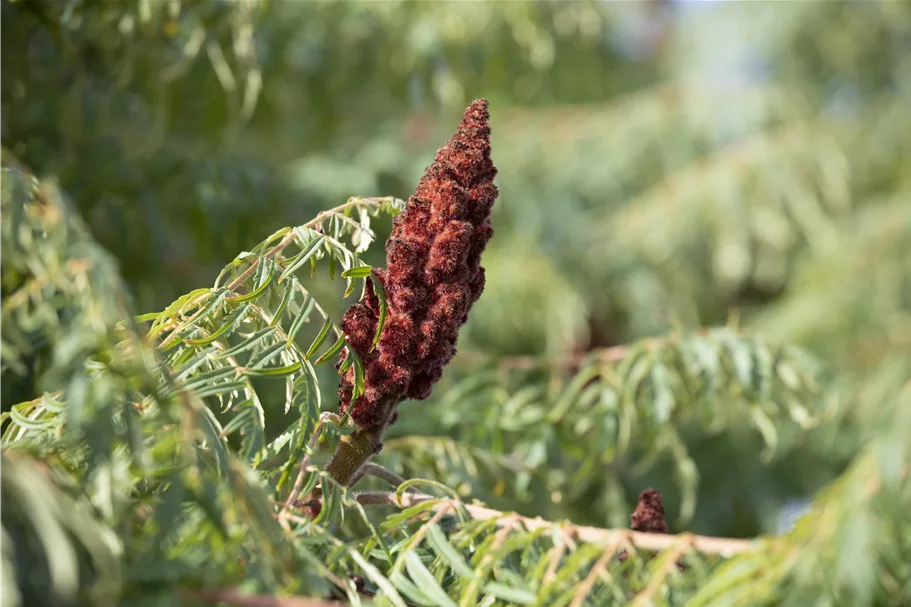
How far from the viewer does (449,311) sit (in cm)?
90

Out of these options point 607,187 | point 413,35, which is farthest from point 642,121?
point 413,35

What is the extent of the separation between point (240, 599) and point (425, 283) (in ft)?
1.24

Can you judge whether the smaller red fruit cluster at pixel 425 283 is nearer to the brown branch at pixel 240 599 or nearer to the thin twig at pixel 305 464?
the thin twig at pixel 305 464

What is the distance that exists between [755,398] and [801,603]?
792 millimetres

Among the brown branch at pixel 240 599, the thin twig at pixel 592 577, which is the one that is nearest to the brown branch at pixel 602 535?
the thin twig at pixel 592 577

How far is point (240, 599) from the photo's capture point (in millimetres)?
636

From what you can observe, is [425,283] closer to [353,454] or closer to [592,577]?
[353,454]

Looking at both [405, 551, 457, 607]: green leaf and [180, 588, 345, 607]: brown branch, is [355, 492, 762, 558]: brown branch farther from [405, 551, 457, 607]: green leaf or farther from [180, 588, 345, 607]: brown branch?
[180, 588, 345, 607]: brown branch

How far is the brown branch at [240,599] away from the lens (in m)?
0.64

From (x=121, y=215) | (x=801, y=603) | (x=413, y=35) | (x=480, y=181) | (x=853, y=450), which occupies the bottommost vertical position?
(x=853, y=450)

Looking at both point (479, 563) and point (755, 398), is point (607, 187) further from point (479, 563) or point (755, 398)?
point (479, 563)

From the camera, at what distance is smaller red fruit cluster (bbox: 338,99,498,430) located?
908mm

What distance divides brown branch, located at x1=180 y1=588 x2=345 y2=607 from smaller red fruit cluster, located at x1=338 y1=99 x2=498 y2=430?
0.91ft

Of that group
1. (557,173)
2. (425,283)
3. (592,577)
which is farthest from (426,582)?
(557,173)
